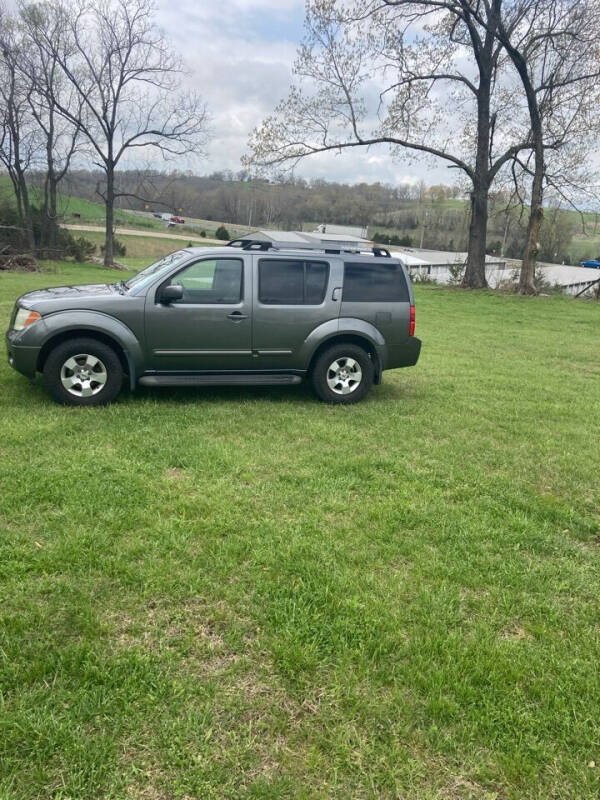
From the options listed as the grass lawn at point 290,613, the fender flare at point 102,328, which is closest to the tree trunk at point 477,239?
the grass lawn at point 290,613

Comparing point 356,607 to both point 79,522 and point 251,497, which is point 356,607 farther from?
point 79,522

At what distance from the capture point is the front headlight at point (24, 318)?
577 cm

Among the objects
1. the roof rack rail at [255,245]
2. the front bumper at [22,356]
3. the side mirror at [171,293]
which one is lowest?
the front bumper at [22,356]

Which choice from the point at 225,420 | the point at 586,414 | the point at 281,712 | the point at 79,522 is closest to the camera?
the point at 281,712

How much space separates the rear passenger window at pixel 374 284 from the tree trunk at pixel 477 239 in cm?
2064

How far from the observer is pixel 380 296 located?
694cm

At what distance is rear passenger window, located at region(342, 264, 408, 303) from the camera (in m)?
6.84

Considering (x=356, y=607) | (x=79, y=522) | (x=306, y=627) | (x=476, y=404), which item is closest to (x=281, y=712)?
(x=306, y=627)

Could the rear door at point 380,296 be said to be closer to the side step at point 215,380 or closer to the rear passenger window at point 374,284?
the rear passenger window at point 374,284

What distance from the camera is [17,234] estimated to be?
37.0 metres

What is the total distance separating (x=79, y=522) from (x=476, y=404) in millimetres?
5393

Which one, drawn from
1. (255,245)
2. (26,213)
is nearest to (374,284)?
(255,245)

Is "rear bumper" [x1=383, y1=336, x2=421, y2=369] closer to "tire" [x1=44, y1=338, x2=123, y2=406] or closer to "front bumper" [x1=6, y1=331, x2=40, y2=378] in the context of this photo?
"tire" [x1=44, y1=338, x2=123, y2=406]

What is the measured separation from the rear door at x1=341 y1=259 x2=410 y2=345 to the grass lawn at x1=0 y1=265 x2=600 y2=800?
1.76 metres
